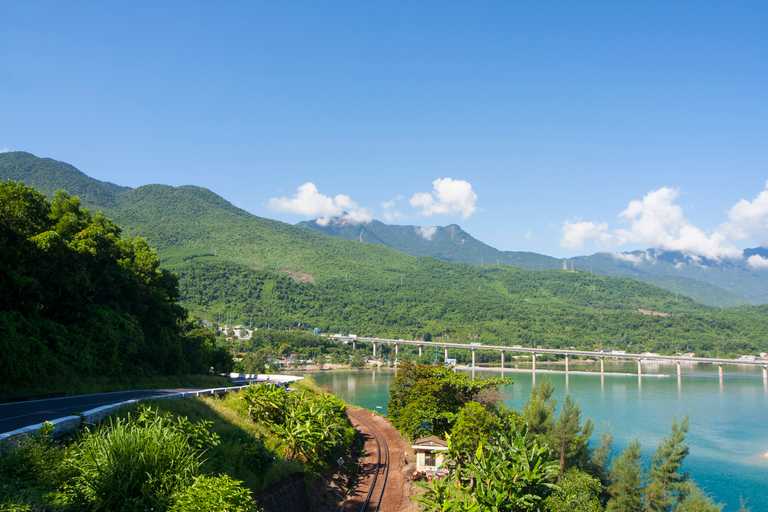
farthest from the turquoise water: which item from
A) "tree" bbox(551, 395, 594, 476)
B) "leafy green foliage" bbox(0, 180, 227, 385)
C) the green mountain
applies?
the green mountain

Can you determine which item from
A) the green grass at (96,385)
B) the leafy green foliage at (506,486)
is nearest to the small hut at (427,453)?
the green grass at (96,385)

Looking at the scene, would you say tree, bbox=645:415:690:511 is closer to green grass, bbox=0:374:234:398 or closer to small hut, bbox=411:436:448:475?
small hut, bbox=411:436:448:475

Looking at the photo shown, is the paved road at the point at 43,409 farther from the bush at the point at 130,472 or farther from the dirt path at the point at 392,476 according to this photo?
the dirt path at the point at 392,476

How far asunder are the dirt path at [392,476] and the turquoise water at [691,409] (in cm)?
1298

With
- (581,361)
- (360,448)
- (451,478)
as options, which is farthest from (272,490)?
(581,361)

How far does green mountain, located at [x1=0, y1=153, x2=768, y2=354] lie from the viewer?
10300cm

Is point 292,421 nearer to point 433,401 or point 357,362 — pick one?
point 433,401

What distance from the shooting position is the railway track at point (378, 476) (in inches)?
580

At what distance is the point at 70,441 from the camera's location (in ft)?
22.5

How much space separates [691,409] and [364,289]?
99324 millimetres

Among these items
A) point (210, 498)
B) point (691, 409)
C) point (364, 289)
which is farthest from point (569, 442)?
point (364, 289)

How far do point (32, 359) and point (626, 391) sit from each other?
59.4 m

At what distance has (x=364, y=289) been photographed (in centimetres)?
13762

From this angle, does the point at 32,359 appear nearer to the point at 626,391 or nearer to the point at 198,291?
the point at 626,391
